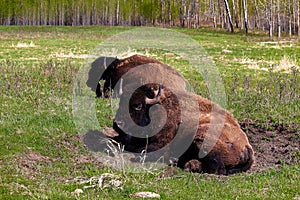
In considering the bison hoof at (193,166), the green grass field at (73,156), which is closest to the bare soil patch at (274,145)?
the green grass field at (73,156)

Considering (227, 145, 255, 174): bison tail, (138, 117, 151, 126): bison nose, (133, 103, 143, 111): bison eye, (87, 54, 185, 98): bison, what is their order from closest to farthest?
(227, 145, 255, 174): bison tail → (138, 117, 151, 126): bison nose → (133, 103, 143, 111): bison eye → (87, 54, 185, 98): bison

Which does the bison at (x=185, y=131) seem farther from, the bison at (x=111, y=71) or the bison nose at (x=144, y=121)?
the bison at (x=111, y=71)

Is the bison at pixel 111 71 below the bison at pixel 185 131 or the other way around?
the other way around

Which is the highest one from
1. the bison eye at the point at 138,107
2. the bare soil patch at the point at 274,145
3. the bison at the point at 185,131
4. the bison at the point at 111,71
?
the bison at the point at 111,71

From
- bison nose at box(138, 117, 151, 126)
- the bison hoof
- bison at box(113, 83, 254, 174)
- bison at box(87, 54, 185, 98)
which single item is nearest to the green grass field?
the bison hoof

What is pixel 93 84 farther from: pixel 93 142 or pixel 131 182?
pixel 131 182

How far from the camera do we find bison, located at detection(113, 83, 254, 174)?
8.72 metres

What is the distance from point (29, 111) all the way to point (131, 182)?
5.51 m

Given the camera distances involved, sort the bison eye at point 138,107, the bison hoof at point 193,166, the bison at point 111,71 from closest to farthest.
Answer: the bison hoof at point 193,166, the bison eye at point 138,107, the bison at point 111,71

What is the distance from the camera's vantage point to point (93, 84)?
1445 cm

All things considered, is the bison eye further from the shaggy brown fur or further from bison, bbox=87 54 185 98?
the shaggy brown fur

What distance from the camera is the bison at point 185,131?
872 cm

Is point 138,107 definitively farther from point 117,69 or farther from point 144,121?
point 117,69

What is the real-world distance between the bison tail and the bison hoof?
1.92ft
